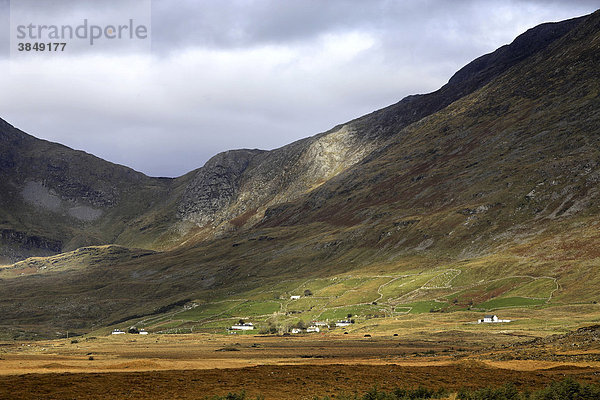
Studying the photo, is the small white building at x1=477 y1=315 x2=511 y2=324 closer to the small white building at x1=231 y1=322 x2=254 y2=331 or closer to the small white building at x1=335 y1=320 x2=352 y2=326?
the small white building at x1=335 y1=320 x2=352 y2=326

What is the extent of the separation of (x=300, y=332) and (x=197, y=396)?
97.5 metres

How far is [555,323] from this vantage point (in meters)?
110

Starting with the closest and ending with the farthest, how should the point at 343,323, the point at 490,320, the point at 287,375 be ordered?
1. the point at 287,375
2. the point at 490,320
3. the point at 343,323

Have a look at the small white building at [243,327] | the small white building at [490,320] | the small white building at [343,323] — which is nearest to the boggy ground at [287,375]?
the small white building at [490,320]

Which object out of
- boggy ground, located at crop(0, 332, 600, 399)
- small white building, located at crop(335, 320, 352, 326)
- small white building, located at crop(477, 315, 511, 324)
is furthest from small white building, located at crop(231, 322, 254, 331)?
boggy ground, located at crop(0, 332, 600, 399)

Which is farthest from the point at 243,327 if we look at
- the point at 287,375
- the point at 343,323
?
the point at 287,375

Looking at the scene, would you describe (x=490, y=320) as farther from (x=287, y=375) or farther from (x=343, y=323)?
(x=287, y=375)

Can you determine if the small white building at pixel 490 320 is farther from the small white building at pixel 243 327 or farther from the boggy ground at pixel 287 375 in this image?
the small white building at pixel 243 327

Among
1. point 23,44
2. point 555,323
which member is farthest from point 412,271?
point 23,44

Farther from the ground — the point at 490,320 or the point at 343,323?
the point at 490,320

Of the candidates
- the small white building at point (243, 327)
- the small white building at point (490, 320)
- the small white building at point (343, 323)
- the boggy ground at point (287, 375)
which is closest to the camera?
the boggy ground at point (287, 375)

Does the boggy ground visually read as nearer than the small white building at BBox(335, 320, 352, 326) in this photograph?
Yes

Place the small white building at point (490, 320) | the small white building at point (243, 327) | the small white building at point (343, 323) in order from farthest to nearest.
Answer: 1. the small white building at point (243, 327)
2. the small white building at point (343, 323)
3. the small white building at point (490, 320)

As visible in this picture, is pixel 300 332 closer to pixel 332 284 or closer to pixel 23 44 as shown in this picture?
pixel 332 284
